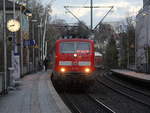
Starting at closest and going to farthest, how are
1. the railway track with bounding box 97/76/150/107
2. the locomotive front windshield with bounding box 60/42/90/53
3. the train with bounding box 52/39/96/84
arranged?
the railway track with bounding box 97/76/150/107 → the train with bounding box 52/39/96/84 → the locomotive front windshield with bounding box 60/42/90/53

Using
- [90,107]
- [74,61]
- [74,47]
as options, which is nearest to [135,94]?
[74,61]

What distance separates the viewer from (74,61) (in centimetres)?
2205

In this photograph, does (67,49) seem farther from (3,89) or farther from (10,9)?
(10,9)

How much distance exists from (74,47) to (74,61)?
3.04ft

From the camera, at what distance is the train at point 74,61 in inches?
861

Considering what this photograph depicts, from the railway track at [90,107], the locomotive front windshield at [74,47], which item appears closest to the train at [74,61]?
Result: the locomotive front windshield at [74,47]

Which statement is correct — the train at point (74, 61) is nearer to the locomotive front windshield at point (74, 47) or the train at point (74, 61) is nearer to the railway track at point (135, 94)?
the locomotive front windshield at point (74, 47)

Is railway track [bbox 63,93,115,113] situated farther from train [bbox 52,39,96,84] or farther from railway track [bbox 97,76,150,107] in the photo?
train [bbox 52,39,96,84]

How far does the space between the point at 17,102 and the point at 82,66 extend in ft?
23.5

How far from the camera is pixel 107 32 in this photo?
11475 centimetres

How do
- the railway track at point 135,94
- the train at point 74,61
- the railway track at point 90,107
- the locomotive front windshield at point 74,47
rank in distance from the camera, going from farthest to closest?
the locomotive front windshield at point 74,47 < the train at point 74,61 < the railway track at point 135,94 < the railway track at point 90,107

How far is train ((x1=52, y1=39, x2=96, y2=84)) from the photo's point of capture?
71.7 feet

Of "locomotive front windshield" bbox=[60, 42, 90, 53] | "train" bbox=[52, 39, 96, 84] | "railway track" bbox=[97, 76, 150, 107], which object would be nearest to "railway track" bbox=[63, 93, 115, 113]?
"railway track" bbox=[97, 76, 150, 107]

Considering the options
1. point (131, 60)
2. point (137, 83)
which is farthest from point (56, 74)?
point (131, 60)
